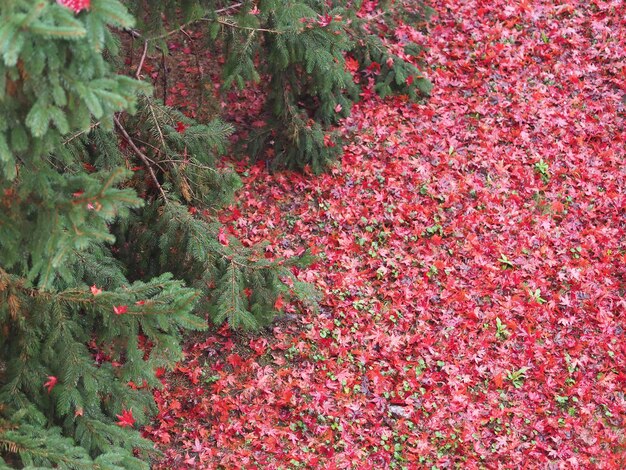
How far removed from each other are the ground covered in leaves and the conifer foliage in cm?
51

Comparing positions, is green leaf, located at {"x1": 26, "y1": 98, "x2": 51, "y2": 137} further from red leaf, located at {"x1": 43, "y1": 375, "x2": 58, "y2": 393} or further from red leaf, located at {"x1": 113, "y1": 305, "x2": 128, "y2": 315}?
red leaf, located at {"x1": 43, "y1": 375, "x2": 58, "y2": 393}

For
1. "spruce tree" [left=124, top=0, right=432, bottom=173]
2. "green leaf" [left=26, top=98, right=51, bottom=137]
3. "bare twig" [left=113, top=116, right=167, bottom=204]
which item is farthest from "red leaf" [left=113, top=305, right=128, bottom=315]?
"spruce tree" [left=124, top=0, right=432, bottom=173]

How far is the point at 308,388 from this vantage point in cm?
575

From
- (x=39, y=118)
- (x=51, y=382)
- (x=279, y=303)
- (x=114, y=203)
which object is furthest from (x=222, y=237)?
(x=39, y=118)

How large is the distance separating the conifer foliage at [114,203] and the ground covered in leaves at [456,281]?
506 millimetres

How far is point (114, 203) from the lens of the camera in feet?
9.60

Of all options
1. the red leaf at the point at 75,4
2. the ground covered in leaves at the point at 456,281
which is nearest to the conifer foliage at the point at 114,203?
the red leaf at the point at 75,4

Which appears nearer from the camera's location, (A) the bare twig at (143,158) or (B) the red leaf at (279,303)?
(A) the bare twig at (143,158)

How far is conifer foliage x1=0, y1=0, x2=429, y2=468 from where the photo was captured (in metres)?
2.65

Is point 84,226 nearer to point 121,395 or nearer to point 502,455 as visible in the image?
point 121,395

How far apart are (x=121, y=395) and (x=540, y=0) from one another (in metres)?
7.93

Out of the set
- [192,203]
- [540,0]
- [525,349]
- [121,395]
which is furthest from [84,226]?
[540,0]

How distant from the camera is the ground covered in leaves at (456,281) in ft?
17.9

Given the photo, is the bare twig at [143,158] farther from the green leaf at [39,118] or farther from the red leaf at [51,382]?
the green leaf at [39,118]
